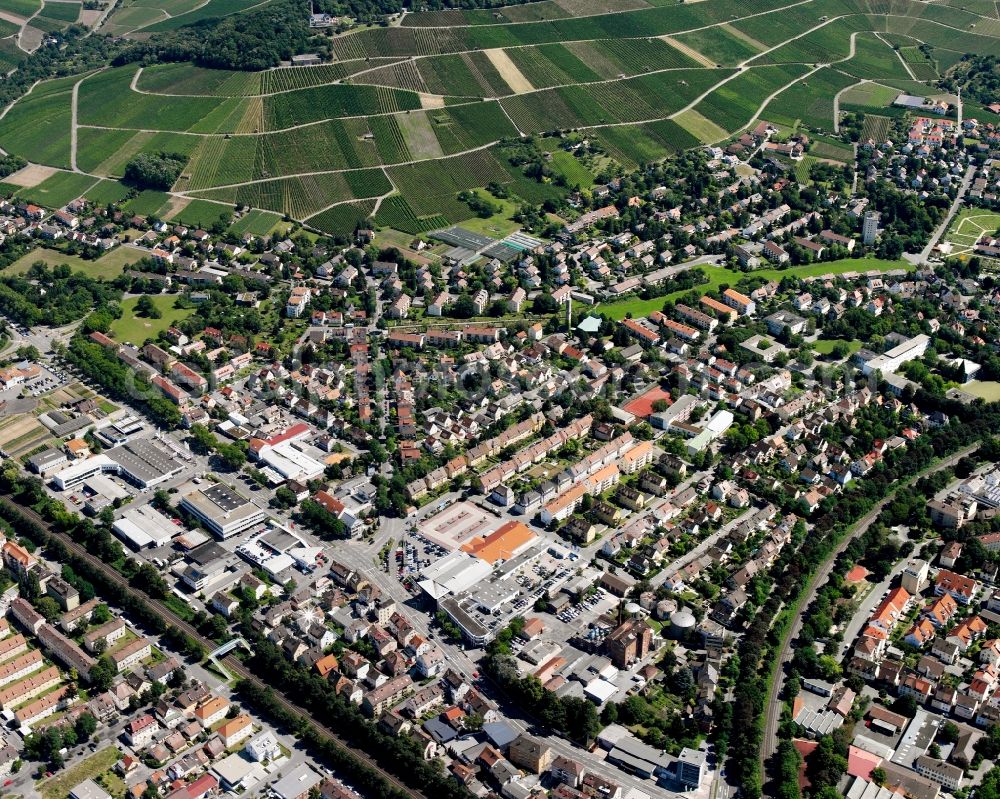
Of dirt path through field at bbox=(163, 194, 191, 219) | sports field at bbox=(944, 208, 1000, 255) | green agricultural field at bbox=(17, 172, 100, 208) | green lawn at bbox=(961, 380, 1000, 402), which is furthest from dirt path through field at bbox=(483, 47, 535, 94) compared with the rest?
green lawn at bbox=(961, 380, 1000, 402)

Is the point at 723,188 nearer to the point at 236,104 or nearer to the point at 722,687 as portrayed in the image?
the point at 236,104

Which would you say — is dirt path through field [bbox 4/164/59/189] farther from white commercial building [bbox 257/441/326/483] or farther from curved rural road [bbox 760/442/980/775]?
curved rural road [bbox 760/442/980/775]

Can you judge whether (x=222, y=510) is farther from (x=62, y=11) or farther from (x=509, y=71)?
(x=62, y=11)

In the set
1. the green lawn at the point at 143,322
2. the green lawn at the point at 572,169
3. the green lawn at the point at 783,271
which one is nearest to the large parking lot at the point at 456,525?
the green lawn at the point at 783,271

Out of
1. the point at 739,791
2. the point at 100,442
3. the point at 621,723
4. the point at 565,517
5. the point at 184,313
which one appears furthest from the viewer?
the point at 184,313

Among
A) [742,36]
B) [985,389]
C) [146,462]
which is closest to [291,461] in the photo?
[146,462]

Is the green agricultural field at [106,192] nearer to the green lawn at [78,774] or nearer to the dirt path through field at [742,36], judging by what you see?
the green lawn at [78,774]

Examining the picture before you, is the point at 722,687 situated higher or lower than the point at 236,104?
lower

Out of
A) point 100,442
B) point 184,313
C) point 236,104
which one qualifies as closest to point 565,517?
point 100,442
